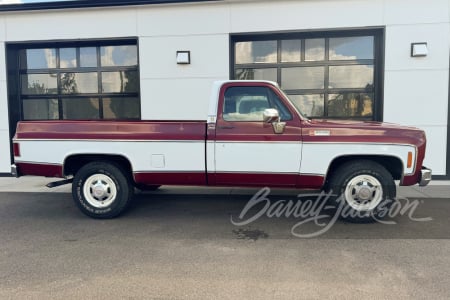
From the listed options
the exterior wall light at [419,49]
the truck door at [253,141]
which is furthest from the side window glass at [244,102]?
the exterior wall light at [419,49]

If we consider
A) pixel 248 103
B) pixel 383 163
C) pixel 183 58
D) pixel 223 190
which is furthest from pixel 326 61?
pixel 248 103

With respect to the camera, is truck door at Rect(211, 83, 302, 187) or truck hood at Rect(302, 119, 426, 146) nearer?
truck hood at Rect(302, 119, 426, 146)

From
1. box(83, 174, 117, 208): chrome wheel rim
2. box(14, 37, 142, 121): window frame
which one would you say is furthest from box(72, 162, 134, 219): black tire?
box(14, 37, 142, 121): window frame

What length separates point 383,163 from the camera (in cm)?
541

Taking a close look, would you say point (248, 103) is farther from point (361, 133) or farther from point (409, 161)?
point (409, 161)

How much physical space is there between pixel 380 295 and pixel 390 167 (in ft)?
8.85

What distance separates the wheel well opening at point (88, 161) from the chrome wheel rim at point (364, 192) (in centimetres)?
337

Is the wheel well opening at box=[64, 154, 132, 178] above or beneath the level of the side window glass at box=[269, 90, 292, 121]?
beneath

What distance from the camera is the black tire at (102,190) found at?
18.3 ft

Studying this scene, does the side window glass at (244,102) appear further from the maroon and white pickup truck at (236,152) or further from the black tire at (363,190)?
the black tire at (363,190)

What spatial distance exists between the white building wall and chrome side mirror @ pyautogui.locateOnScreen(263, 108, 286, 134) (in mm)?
4239

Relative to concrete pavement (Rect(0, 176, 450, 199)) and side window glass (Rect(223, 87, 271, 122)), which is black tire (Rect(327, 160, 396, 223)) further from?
concrete pavement (Rect(0, 176, 450, 199))

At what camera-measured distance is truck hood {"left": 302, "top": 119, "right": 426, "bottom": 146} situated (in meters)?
5.06

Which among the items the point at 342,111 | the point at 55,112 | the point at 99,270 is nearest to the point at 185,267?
the point at 99,270
